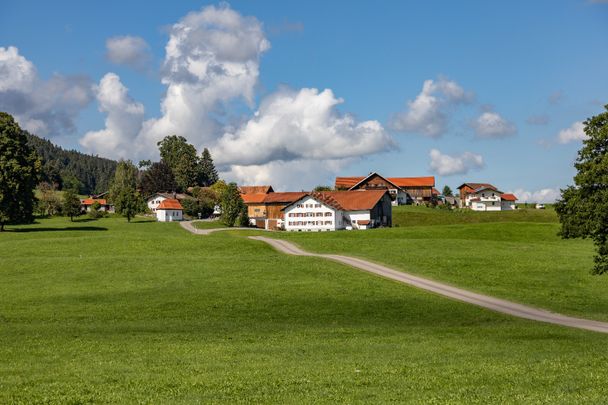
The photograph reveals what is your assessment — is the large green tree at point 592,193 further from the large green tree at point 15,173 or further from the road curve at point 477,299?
the large green tree at point 15,173

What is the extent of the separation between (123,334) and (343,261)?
3528 centimetres

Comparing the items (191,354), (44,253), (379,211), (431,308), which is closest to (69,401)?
(191,354)

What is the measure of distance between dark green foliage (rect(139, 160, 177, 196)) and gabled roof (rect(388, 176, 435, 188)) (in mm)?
70981

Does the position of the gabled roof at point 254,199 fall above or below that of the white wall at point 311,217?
above

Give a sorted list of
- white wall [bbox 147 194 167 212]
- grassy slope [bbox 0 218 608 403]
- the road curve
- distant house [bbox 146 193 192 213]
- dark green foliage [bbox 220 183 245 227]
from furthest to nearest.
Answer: white wall [bbox 147 194 167 212] < distant house [bbox 146 193 192 213] < dark green foliage [bbox 220 183 245 227] < the road curve < grassy slope [bbox 0 218 608 403]

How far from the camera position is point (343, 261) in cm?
6219

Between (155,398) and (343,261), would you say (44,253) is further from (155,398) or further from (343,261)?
(155,398)

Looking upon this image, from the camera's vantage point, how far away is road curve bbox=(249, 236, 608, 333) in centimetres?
3609

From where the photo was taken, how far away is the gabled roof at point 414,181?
17862 cm

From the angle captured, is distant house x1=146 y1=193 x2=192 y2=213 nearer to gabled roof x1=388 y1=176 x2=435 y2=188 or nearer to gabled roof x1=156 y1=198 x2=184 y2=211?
gabled roof x1=156 y1=198 x2=184 y2=211

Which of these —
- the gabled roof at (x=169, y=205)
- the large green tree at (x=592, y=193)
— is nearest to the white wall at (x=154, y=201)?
the gabled roof at (x=169, y=205)

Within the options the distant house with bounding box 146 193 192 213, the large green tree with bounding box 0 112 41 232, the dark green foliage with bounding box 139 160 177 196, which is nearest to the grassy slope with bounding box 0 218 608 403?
the large green tree with bounding box 0 112 41 232

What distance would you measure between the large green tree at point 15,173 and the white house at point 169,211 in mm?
56928

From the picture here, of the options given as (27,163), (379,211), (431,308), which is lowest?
(431,308)
